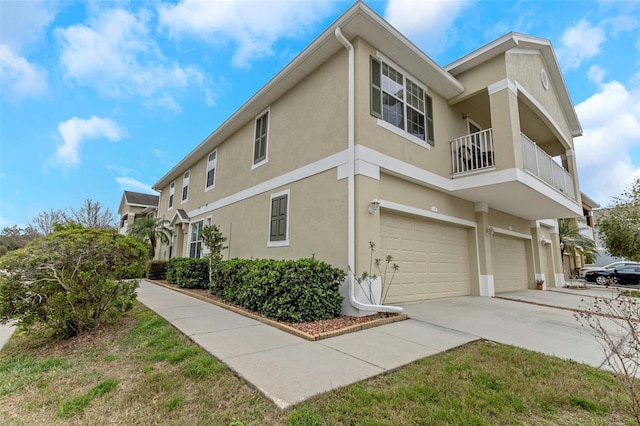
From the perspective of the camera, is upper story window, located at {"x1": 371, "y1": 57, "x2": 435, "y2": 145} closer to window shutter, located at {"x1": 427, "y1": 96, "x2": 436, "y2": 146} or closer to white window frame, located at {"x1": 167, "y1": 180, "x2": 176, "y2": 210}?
window shutter, located at {"x1": 427, "y1": 96, "x2": 436, "y2": 146}

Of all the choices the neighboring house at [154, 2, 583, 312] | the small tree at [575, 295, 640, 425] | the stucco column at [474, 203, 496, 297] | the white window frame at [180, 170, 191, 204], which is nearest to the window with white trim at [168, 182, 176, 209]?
the white window frame at [180, 170, 191, 204]

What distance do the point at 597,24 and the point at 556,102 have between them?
2.93m

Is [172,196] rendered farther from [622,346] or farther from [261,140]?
[622,346]

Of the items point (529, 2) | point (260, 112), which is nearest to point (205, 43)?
point (260, 112)

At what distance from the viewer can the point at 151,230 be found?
55.6 feet

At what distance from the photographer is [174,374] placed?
11.0 feet

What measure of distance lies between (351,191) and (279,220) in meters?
3.08

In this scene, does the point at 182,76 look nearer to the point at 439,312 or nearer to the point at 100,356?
the point at 100,356

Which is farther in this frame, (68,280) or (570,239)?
(570,239)

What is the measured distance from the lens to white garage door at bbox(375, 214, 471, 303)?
7.38 metres

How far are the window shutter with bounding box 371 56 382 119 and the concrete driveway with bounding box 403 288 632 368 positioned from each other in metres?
4.83

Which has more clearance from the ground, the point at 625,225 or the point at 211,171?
the point at 211,171

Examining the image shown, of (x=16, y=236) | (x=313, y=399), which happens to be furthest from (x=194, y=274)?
(x=16, y=236)

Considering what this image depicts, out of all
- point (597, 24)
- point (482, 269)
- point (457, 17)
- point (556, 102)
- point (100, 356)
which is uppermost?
point (457, 17)
